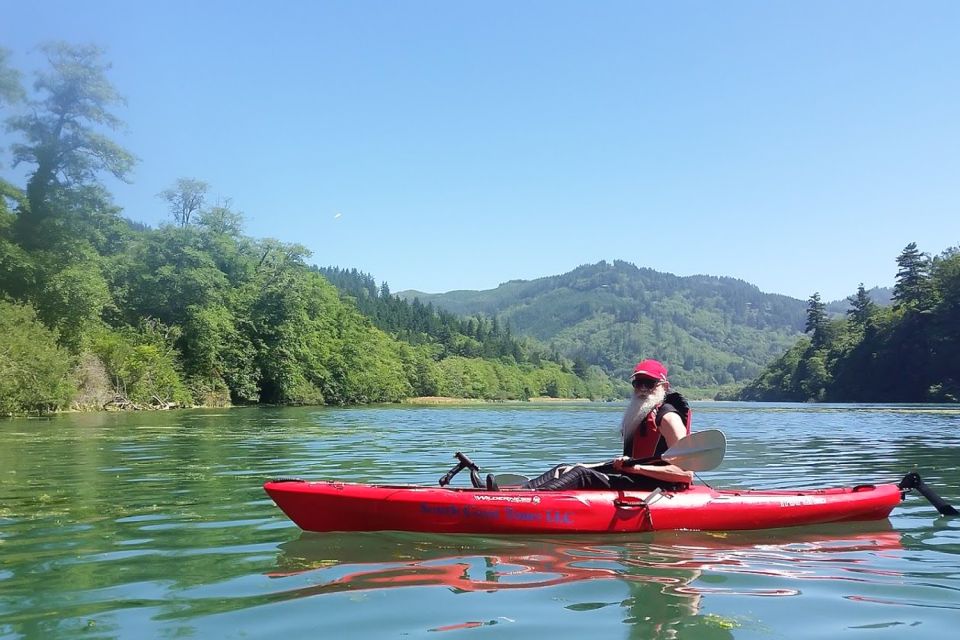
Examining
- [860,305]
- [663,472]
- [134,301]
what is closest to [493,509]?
[663,472]

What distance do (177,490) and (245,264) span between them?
52.8 meters

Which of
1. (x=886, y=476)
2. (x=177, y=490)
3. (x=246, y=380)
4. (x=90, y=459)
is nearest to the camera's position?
(x=177, y=490)

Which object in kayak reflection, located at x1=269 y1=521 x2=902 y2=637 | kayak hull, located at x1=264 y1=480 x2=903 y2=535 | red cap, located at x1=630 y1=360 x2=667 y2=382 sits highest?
red cap, located at x1=630 y1=360 x2=667 y2=382

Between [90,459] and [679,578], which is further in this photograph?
[90,459]

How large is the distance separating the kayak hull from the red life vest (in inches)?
17.6

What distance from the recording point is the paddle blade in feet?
26.8

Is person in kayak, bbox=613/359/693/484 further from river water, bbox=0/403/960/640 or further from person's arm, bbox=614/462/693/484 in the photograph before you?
river water, bbox=0/403/960/640

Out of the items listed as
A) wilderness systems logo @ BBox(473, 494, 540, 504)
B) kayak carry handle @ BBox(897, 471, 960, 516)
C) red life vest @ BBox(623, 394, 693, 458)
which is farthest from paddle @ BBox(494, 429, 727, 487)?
kayak carry handle @ BBox(897, 471, 960, 516)

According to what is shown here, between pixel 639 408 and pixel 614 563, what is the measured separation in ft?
6.62

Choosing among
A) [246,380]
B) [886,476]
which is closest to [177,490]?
[886,476]

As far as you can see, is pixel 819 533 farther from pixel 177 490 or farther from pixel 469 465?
pixel 177 490

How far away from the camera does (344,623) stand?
16.4 feet

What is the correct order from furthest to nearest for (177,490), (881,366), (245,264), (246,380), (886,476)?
(881,366) < (245,264) < (246,380) < (886,476) < (177,490)

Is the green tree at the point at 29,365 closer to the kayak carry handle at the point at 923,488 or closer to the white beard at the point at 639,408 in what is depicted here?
the white beard at the point at 639,408
